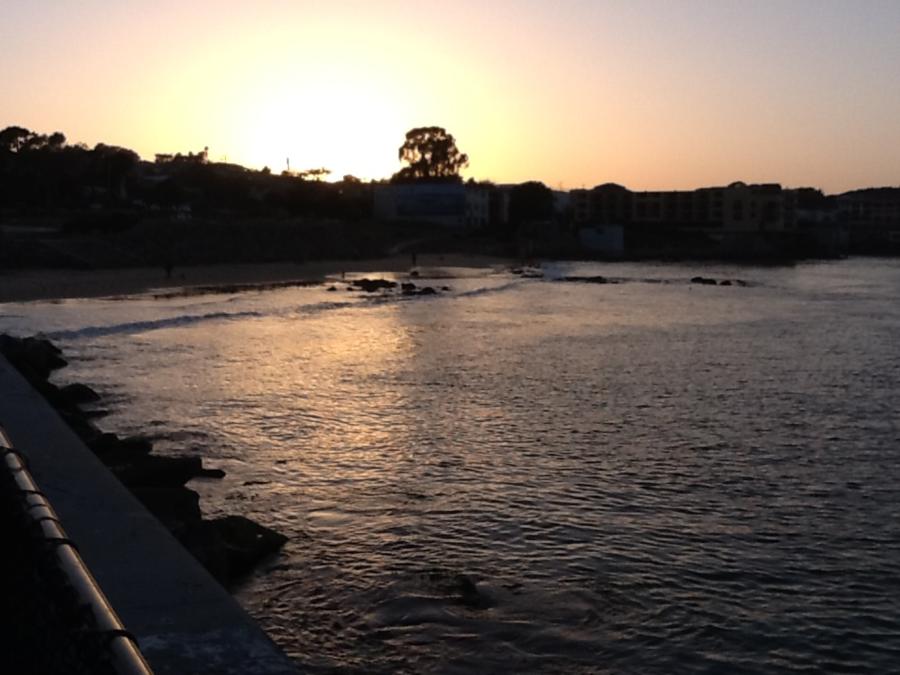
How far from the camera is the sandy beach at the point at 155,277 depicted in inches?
1876

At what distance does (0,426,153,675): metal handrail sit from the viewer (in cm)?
298

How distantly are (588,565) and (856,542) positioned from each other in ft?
10.6

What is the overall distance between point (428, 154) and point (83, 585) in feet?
457

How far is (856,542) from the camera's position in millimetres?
10578

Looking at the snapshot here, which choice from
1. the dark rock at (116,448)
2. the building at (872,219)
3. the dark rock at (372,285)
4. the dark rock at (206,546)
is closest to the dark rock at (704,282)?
the dark rock at (372,285)

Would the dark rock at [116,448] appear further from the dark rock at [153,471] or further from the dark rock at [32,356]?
the dark rock at [32,356]

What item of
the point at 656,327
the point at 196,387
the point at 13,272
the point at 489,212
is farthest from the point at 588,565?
the point at 489,212

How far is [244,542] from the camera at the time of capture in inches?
374

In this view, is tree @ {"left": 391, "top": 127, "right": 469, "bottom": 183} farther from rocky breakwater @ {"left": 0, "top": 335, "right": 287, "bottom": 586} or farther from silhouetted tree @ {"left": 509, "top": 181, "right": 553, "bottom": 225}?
rocky breakwater @ {"left": 0, "top": 335, "right": 287, "bottom": 586}

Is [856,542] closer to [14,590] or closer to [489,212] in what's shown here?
[14,590]

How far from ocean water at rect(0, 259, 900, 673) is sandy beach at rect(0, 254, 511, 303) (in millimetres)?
16701

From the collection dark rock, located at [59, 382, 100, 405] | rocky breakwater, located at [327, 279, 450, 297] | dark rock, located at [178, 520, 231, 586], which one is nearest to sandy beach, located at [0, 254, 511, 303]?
rocky breakwater, located at [327, 279, 450, 297]

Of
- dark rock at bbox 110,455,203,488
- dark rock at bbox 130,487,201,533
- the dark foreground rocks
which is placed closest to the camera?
dark rock at bbox 130,487,201,533

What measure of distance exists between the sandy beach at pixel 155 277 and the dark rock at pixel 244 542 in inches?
1471
